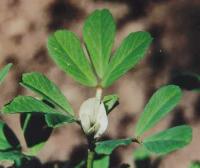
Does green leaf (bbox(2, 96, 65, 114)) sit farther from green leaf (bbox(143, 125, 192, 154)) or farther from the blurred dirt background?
the blurred dirt background

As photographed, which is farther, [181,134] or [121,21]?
[121,21]

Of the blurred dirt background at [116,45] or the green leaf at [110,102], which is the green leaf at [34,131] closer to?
the green leaf at [110,102]

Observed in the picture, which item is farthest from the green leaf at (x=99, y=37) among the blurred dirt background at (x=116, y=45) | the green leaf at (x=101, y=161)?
the blurred dirt background at (x=116, y=45)

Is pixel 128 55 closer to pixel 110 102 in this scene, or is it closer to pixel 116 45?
pixel 110 102

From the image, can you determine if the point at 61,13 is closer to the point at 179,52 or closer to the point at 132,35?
the point at 179,52

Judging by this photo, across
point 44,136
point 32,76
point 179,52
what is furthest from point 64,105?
point 179,52

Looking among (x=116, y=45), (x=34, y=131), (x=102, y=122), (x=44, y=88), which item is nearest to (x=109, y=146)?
(x=102, y=122)

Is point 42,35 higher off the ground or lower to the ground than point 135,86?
higher
